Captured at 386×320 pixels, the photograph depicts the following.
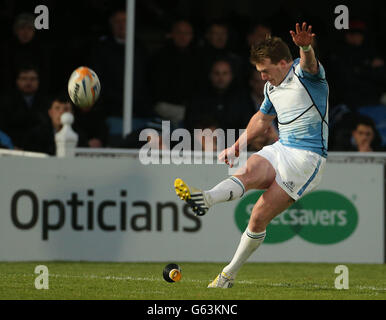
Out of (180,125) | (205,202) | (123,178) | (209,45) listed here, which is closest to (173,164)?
(123,178)

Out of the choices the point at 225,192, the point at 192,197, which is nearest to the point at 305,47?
the point at 225,192

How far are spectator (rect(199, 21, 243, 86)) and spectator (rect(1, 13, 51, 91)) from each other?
2.29 metres

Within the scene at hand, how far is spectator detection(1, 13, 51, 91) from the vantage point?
13.5 m

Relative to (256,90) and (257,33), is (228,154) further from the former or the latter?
(257,33)

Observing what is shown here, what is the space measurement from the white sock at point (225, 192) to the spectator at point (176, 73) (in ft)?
20.2

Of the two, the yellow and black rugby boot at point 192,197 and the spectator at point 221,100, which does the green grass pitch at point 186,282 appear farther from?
the spectator at point 221,100

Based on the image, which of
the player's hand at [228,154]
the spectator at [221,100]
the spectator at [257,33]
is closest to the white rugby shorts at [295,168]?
the player's hand at [228,154]

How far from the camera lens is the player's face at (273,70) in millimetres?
8023

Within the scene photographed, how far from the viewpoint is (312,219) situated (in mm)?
11773

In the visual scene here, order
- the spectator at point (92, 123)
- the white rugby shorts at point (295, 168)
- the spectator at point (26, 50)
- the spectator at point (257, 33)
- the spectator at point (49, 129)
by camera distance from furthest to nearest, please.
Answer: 1. the spectator at point (257, 33)
2. the spectator at point (26, 50)
3. the spectator at point (92, 123)
4. the spectator at point (49, 129)
5. the white rugby shorts at point (295, 168)

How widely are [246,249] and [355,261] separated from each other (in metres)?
4.00

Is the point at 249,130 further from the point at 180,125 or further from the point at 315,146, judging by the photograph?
the point at 180,125

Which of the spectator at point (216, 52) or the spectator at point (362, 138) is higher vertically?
the spectator at point (216, 52)

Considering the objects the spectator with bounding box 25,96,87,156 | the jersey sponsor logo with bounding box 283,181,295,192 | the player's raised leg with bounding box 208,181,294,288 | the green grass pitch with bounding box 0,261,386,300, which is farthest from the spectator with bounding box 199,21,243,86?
the jersey sponsor logo with bounding box 283,181,295,192
